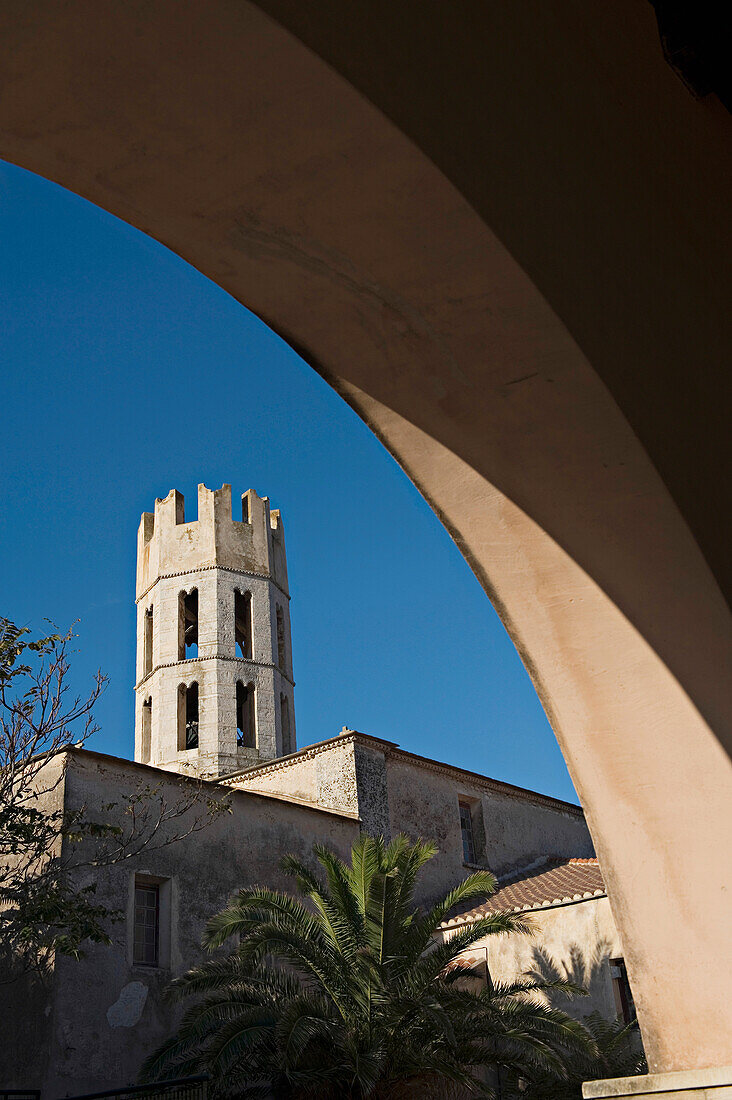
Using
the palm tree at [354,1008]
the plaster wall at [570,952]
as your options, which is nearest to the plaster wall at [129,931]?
the palm tree at [354,1008]

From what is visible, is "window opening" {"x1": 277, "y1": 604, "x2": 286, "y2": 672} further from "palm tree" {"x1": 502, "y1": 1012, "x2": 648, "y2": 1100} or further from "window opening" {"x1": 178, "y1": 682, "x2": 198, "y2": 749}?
"palm tree" {"x1": 502, "y1": 1012, "x2": 648, "y2": 1100}

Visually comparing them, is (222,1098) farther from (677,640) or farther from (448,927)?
(677,640)

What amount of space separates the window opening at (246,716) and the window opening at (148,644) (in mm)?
3034

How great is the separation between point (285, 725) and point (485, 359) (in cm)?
3079

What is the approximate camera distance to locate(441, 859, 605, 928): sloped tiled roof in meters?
17.7

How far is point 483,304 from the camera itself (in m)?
2.09

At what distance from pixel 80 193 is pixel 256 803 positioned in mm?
16049

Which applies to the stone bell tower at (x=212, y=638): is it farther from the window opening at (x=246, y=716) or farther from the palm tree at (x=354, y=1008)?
the palm tree at (x=354, y=1008)

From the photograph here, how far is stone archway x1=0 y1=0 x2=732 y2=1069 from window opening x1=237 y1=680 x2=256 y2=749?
29.0m

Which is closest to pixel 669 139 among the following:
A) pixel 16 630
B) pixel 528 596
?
pixel 528 596

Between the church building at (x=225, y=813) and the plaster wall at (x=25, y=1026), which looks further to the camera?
the church building at (x=225, y=813)

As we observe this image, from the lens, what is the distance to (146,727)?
31875 millimetres

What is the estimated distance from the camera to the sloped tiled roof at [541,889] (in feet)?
58.1

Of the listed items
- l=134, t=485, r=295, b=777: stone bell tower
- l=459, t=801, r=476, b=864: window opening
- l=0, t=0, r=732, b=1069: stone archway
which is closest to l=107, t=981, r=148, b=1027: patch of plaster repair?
l=459, t=801, r=476, b=864: window opening
